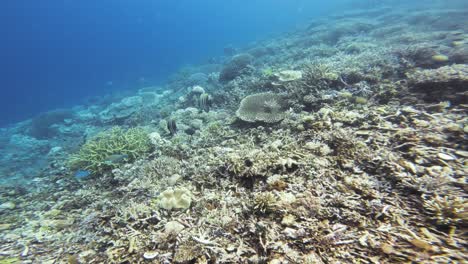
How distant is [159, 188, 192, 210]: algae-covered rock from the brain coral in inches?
109

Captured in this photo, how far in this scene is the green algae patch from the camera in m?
5.76

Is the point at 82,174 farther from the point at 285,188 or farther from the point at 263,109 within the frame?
the point at 285,188

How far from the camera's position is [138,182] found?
4.46 metres

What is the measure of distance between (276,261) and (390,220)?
4.47 feet

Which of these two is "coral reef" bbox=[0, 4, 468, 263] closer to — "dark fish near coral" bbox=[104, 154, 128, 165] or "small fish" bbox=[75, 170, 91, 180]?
"dark fish near coral" bbox=[104, 154, 128, 165]

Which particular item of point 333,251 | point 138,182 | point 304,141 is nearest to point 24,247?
point 138,182

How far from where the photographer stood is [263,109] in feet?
19.6

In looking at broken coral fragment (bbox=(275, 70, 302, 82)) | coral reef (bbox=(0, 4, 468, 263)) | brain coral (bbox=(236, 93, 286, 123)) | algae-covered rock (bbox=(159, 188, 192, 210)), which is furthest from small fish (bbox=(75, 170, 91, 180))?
broken coral fragment (bbox=(275, 70, 302, 82))

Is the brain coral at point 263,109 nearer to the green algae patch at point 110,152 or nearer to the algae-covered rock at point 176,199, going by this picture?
the algae-covered rock at point 176,199

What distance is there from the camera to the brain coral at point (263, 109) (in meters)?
5.55

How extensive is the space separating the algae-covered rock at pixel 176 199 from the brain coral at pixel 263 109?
2763 millimetres

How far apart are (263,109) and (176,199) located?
138 inches

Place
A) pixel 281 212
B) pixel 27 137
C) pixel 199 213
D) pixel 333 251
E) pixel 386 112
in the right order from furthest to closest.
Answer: pixel 27 137 < pixel 386 112 < pixel 199 213 < pixel 281 212 < pixel 333 251

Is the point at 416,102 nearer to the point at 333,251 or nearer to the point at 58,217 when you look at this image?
the point at 333,251
